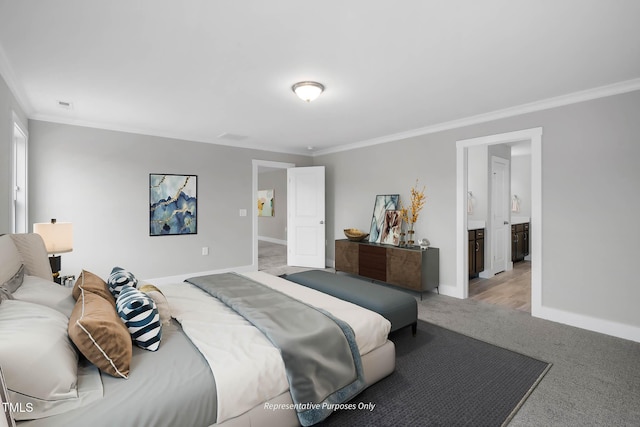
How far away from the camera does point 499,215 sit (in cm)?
579

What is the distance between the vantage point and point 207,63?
8.30ft

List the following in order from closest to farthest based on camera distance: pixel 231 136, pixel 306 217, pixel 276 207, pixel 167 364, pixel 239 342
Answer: pixel 167 364, pixel 239 342, pixel 231 136, pixel 306 217, pixel 276 207

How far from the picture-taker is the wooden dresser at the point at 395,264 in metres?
4.21

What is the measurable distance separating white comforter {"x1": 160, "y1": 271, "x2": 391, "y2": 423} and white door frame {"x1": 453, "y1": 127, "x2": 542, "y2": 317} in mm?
2332

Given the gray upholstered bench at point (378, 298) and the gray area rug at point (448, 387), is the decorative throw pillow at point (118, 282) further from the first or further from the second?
the gray upholstered bench at point (378, 298)

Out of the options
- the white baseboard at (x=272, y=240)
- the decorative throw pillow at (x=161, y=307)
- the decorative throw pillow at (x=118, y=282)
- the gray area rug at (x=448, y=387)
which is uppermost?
the decorative throw pillow at (x=118, y=282)

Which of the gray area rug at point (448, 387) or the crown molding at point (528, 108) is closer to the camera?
the gray area rug at point (448, 387)

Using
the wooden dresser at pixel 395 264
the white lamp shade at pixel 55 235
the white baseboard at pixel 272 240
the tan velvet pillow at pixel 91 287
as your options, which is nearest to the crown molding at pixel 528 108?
the wooden dresser at pixel 395 264

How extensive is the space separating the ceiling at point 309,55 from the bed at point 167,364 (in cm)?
145

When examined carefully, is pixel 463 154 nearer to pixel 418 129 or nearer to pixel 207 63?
pixel 418 129

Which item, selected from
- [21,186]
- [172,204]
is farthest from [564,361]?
[21,186]

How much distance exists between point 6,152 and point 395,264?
437 cm

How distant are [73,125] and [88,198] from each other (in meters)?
0.97

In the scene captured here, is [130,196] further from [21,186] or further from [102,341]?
[102,341]
